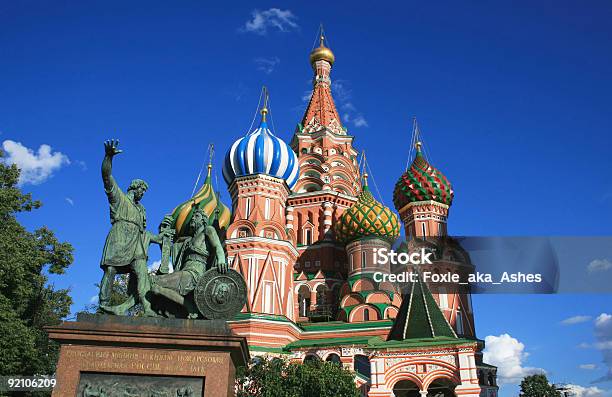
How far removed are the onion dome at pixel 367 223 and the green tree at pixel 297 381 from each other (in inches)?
605

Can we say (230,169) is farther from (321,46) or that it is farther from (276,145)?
(321,46)

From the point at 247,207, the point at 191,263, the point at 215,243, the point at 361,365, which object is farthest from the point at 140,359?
the point at 247,207

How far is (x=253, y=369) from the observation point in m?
20.4

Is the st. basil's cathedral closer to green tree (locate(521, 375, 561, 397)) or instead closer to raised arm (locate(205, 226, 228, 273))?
raised arm (locate(205, 226, 228, 273))

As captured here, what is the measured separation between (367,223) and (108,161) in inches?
1074

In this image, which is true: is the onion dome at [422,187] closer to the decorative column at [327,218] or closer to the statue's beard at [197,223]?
the decorative column at [327,218]

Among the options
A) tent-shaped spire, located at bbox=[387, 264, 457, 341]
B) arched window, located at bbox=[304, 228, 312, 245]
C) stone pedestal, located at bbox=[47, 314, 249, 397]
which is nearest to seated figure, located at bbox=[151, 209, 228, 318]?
stone pedestal, located at bbox=[47, 314, 249, 397]

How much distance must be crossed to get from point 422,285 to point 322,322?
322 inches

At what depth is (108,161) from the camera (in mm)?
8602

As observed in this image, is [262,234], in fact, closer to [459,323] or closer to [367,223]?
[367,223]

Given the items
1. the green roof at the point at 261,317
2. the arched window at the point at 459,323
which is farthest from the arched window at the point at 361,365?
the arched window at the point at 459,323

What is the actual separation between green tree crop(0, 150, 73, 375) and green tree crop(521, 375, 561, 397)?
42.5 m

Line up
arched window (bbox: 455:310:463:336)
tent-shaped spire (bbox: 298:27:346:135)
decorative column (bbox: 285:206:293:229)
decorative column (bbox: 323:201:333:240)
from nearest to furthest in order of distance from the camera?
1. arched window (bbox: 455:310:463:336)
2. decorative column (bbox: 323:201:333:240)
3. decorative column (bbox: 285:206:293:229)
4. tent-shaped spire (bbox: 298:27:346:135)

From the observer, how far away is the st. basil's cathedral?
23359mm
